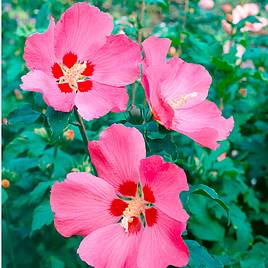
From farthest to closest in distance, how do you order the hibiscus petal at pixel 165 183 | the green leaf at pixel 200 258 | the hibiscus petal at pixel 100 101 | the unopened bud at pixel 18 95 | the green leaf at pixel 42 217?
the unopened bud at pixel 18 95, the green leaf at pixel 42 217, the green leaf at pixel 200 258, the hibiscus petal at pixel 100 101, the hibiscus petal at pixel 165 183

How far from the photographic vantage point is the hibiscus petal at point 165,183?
0.94 meters

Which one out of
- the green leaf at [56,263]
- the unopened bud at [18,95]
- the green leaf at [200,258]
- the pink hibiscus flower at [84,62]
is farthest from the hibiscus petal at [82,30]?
the unopened bud at [18,95]

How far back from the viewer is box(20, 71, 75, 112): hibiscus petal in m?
0.99

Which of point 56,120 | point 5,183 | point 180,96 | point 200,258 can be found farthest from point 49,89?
point 5,183

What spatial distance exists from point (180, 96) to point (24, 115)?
30 centimetres

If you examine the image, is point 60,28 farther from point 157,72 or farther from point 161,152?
point 161,152

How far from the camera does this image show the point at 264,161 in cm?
231

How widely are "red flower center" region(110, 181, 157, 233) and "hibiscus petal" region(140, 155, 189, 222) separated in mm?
35

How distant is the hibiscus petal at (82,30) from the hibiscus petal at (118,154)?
18 cm

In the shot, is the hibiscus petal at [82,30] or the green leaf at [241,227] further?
the green leaf at [241,227]

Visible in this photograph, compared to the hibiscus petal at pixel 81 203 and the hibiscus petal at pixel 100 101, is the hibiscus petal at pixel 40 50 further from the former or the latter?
the hibiscus petal at pixel 81 203

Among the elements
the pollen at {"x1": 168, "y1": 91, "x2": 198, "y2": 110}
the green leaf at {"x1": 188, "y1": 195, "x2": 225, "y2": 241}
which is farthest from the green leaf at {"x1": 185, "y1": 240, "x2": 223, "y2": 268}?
the green leaf at {"x1": 188, "y1": 195, "x2": 225, "y2": 241}

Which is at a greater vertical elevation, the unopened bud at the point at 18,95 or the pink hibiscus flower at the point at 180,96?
the pink hibiscus flower at the point at 180,96

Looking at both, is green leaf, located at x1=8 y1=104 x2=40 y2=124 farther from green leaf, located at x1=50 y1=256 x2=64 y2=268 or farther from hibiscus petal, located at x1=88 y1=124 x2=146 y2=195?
Result: green leaf, located at x1=50 y1=256 x2=64 y2=268
